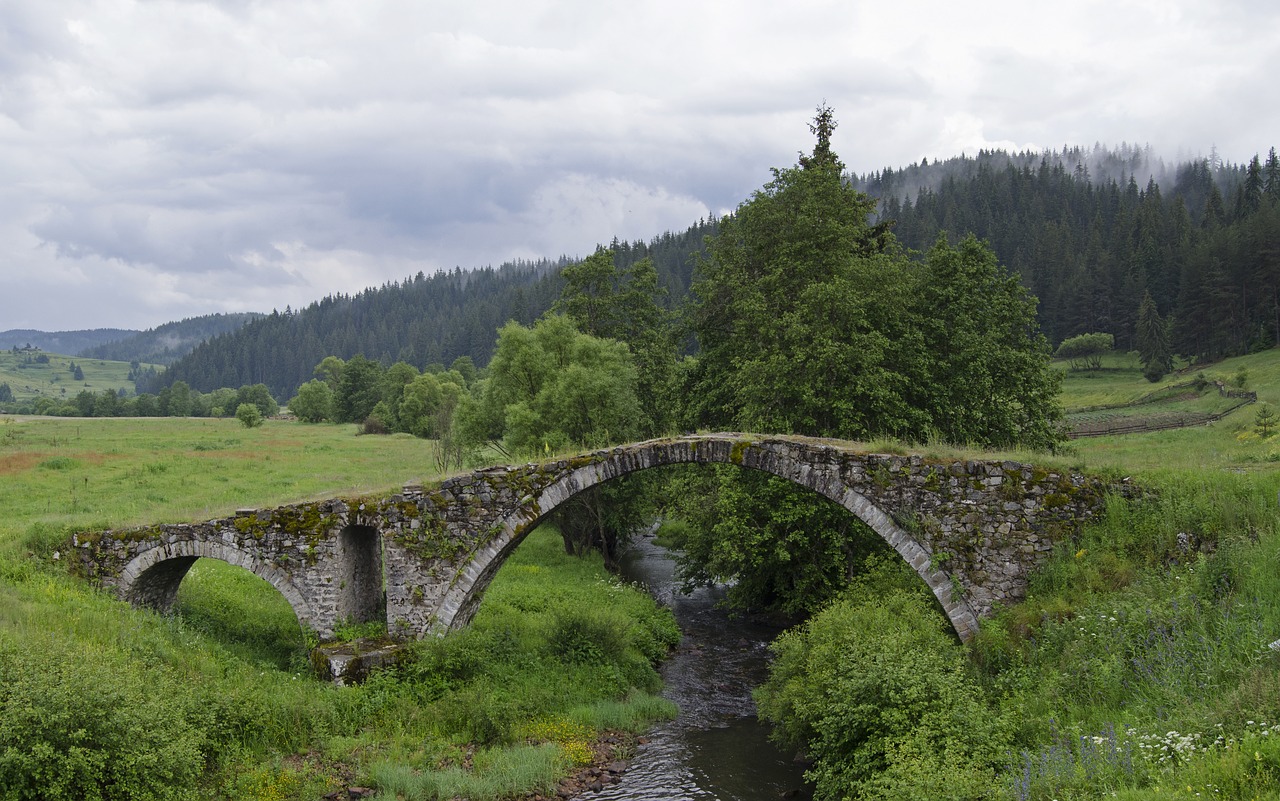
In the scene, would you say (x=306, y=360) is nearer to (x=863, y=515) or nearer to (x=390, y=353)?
(x=390, y=353)

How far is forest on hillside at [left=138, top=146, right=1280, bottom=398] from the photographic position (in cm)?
6228

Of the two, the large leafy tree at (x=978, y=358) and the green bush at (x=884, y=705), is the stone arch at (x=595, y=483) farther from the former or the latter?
the large leafy tree at (x=978, y=358)

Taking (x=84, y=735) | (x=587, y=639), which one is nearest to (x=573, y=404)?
(x=587, y=639)

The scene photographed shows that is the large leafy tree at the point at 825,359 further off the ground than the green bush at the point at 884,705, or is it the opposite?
the large leafy tree at the point at 825,359

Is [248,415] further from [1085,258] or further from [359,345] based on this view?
[359,345]

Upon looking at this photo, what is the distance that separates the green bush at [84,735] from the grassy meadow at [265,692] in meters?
0.02

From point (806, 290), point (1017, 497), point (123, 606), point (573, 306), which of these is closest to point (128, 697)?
point (123, 606)

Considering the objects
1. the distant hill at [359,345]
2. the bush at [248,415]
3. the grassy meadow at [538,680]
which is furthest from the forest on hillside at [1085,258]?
the bush at [248,415]

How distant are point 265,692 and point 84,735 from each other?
3.83 metres

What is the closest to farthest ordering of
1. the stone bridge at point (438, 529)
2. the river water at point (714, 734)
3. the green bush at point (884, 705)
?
the green bush at point (884, 705) < the river water at point (714, 734) < the stone bridge at point (438, 529)

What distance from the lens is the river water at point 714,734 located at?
13.2 metres

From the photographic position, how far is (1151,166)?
643 feet

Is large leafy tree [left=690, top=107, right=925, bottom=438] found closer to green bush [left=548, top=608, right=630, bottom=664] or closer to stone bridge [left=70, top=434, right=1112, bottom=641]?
stone bridge [left=70, top=434, right=1112, bottom=641]

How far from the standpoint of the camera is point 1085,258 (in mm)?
84500
